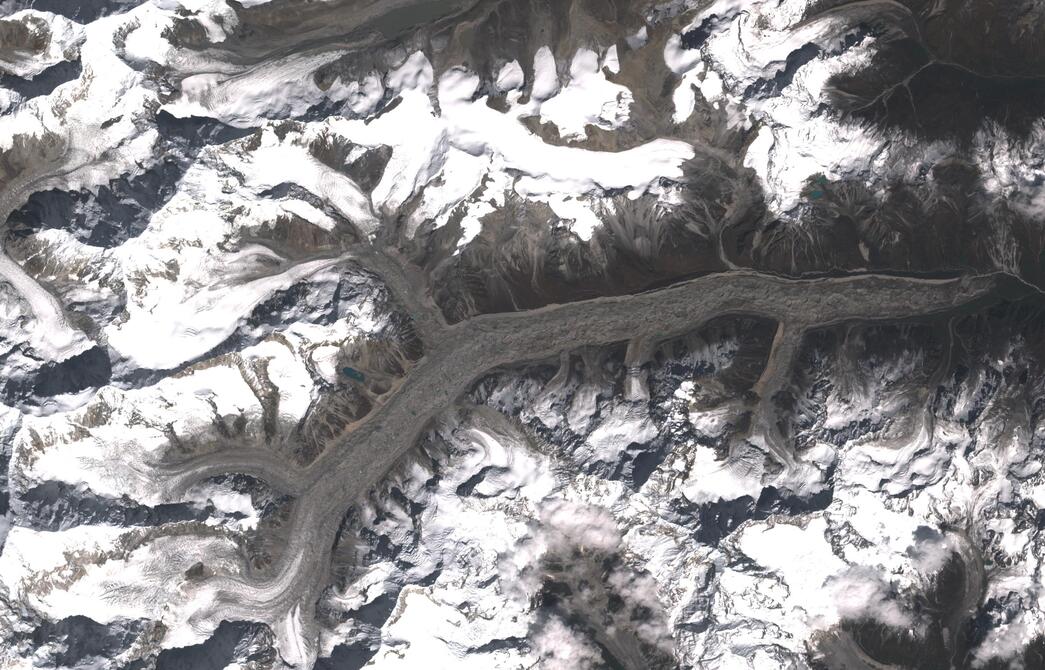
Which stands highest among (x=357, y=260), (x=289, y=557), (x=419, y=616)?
(x=357, y=260)

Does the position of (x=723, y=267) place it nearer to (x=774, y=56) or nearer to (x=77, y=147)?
(x=774, y=56)

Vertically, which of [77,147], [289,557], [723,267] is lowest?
[289,557]

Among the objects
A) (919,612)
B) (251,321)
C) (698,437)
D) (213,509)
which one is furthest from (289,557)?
(919,612)

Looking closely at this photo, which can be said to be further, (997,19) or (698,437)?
(698,437)

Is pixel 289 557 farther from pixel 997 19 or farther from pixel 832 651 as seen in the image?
pixel 997 19

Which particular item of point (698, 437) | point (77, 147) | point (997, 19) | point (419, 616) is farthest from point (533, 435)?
point (997, 19)

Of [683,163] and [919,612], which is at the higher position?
[683,163]
